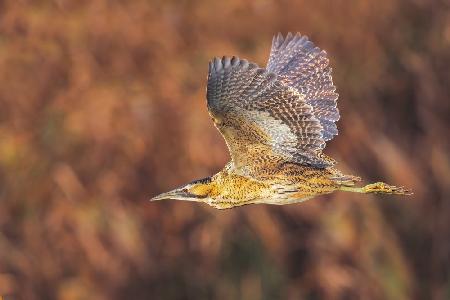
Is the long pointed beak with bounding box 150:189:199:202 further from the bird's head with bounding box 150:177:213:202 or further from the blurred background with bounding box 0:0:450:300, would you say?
the blurred background with bounding box 0:0:450:300

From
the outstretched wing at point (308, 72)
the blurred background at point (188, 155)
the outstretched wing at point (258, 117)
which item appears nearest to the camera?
the outstretched wing at point (258, 117)

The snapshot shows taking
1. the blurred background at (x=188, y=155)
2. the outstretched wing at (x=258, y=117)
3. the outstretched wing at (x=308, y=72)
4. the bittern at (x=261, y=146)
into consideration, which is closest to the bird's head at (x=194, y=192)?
the bittern at (x=261, y=146)

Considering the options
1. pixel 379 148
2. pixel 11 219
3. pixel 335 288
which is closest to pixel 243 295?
pixel 335 288

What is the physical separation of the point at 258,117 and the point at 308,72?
2.39ft

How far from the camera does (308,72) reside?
16.2 feet

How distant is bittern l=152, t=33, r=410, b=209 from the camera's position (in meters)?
4.13

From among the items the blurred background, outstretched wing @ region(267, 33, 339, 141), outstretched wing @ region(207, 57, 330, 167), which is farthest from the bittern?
the blurred background

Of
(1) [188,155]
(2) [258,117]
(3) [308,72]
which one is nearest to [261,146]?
(2) [258,117]

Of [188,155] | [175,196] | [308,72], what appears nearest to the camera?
[175,196]

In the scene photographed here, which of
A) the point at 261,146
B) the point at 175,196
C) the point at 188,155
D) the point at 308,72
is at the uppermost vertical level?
the point at 188,155

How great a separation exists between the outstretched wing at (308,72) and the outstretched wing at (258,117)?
1.22 feet

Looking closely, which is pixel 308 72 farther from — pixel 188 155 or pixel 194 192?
pixel 188 155

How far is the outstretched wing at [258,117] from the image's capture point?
162 inches

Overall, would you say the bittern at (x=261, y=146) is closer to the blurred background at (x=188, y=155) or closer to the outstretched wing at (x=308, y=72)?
the outstretched wing at (x=308, y=72)
